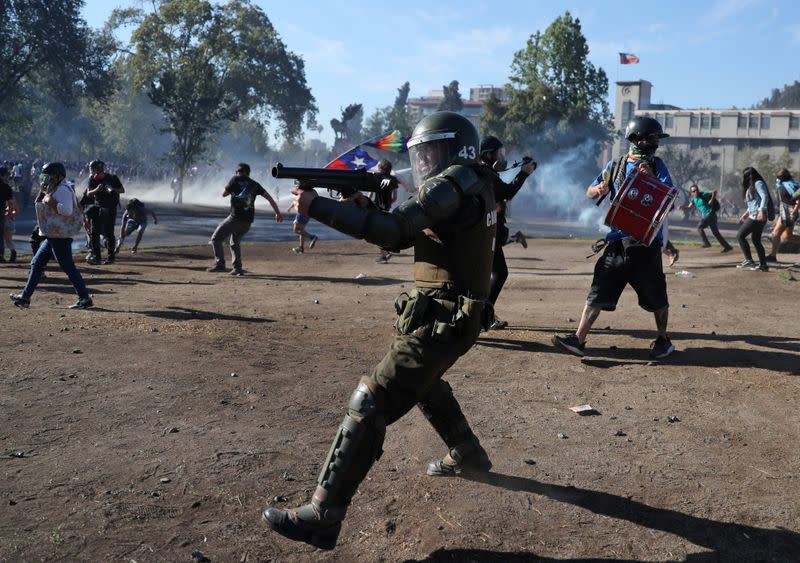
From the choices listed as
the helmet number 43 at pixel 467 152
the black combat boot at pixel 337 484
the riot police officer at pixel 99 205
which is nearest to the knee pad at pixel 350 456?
the black combat boot at pixel 337 484

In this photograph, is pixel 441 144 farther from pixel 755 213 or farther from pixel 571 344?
pixel 755 213

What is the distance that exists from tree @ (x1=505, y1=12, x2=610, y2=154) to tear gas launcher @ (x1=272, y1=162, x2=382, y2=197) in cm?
5671

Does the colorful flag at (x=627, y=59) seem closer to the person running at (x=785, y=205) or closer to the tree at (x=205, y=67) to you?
the tree at (x=205, y=67)

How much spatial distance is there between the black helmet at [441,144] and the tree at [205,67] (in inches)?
1544

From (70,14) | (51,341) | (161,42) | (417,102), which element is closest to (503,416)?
(51,341)

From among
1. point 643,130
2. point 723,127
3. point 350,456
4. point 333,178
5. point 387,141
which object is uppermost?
point 723,127

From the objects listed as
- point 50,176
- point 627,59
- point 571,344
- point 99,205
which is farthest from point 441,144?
point 627,59

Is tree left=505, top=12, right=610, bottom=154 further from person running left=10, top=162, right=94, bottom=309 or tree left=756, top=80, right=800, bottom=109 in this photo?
tree left=756, top=80, right=800, bottom=109

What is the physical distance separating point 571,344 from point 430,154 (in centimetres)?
387

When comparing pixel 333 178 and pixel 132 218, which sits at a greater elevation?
pixel 333 178

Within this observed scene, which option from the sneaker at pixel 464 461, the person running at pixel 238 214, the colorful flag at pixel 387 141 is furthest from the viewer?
the colorful flag at pixel 387 141

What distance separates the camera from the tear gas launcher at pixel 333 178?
3.71 m

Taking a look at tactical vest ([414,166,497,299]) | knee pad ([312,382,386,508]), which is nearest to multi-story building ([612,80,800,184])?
tactical vest ([414,166,497,299])

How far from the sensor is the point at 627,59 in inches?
3848
